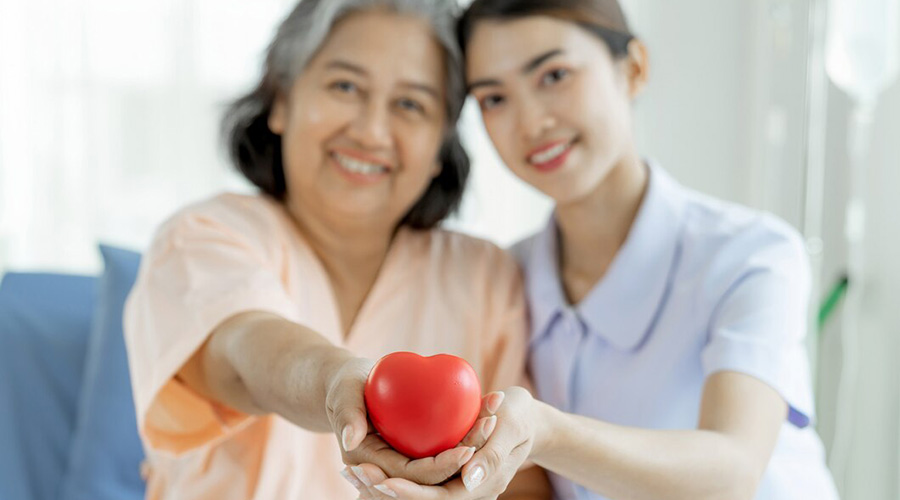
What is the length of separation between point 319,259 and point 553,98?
47 centimetres

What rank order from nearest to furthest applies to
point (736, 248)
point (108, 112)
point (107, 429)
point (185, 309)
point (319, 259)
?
point (185, 309)
point (736, 248)
point (319, 259)
point (107, 429)
point (108, 112)

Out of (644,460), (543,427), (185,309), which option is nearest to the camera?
(543,427)

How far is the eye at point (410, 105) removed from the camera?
5.44 ft

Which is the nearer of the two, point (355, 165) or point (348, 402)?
point (348, 402)

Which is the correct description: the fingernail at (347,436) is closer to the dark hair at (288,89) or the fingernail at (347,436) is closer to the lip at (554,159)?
the lip at (554,159)

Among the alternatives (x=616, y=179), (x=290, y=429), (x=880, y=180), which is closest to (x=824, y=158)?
(x=880, y=180)

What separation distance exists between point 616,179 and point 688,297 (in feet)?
0.81

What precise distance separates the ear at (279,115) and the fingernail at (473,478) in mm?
941

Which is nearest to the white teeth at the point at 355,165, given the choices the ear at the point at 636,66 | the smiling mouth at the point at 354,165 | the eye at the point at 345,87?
the smiling mouth at the point at 354,165

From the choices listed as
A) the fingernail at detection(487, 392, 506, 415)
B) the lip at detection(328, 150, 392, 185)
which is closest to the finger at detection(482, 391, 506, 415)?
the fingernail at detection(487, 392, 506, 415)

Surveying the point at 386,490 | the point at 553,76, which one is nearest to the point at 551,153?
the point at 553,76

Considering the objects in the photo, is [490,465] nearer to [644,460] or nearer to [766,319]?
[644,460]

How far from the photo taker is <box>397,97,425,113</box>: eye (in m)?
1.66

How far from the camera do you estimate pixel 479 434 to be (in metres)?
0.95
